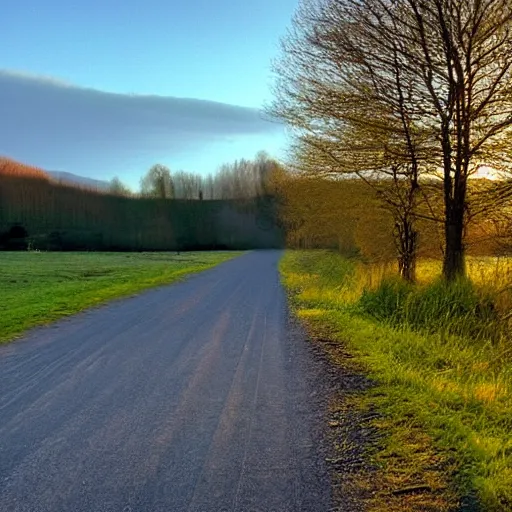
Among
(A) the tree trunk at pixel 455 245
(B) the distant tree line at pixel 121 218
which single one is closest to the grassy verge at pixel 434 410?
(A) the tree trunk at pixel 455 245

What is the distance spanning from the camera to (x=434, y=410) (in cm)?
453

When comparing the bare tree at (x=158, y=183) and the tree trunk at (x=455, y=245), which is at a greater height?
the bare tree at (x=158, y=183)

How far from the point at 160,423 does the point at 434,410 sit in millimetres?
2534

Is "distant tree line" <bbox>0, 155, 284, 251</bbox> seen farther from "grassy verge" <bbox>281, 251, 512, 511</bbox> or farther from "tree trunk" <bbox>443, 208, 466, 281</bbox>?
"grassy verge" <bbox>281, 251, 512, 511</bbox>

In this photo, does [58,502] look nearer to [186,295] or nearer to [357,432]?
[357,432]

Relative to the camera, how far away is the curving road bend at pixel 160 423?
3.25 metres

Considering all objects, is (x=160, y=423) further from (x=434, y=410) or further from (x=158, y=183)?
(x=158, y=183)

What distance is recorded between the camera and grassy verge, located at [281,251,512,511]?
10.5 ft

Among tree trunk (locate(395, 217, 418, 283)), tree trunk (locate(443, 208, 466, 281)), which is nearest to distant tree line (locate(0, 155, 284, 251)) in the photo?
tree trunk (locate(395, 217, 418, 283))

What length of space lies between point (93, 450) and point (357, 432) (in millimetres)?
2184

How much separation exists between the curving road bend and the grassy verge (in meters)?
0.55

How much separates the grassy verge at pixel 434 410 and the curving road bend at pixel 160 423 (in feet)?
1.79

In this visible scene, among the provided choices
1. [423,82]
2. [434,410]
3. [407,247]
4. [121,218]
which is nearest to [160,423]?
[434,410]

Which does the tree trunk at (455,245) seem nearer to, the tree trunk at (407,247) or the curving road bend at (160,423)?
the tree trunk at (407,247)
